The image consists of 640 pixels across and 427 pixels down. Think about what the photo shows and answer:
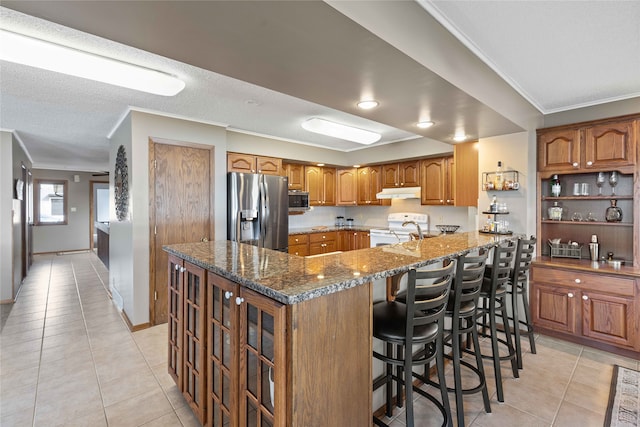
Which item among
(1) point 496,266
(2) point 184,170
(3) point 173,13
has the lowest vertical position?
(1) point 496,266

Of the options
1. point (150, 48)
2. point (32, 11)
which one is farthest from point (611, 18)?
point (32, 11)

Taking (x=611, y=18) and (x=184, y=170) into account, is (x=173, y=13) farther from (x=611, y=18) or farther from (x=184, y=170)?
(x=184, y=170)

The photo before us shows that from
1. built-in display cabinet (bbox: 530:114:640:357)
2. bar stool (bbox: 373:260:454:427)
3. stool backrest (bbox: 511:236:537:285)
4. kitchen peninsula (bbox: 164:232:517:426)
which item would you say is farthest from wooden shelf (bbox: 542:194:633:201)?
bar stool (bbox: 373:260:454:427)

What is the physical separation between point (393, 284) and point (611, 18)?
2.01 metres

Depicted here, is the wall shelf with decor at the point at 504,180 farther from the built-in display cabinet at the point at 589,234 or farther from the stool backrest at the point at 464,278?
the stool backrest at the point at 464,278

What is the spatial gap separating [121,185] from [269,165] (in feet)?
6.40

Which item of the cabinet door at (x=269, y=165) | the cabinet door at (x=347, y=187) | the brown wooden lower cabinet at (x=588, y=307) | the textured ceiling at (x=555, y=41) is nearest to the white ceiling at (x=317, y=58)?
the textured ceiling at (x=555, y=41)

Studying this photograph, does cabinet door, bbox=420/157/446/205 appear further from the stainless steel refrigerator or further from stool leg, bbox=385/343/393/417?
stool leg, bbox=385/343/393/417

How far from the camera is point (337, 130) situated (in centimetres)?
367

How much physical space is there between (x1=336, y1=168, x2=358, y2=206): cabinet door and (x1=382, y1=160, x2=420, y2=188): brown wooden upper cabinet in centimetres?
67

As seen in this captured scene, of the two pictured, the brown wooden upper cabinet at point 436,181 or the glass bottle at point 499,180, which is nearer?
the glass bottle at point 499,180

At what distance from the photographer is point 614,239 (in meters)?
3.09

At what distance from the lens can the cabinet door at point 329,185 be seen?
19.1ft

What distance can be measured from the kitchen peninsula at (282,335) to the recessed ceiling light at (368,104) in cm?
121
